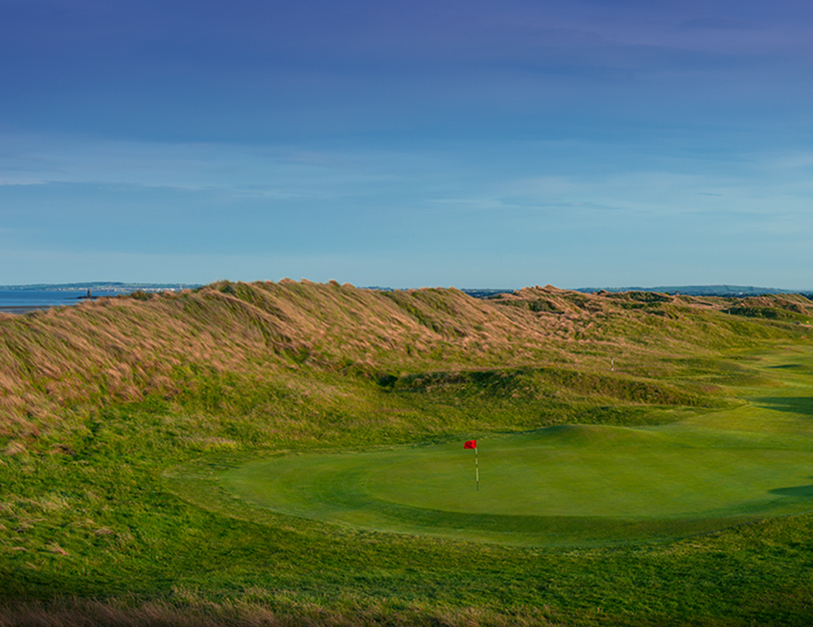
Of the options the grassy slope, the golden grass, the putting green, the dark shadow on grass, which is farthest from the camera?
the dark shadow on grass

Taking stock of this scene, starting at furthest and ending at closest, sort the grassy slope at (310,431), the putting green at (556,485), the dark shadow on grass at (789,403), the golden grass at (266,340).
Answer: the dark shadow on grass at (789,403) → the golden grass at (266,340) → the putting green at (556,485) → the grassy slope at (310,431)

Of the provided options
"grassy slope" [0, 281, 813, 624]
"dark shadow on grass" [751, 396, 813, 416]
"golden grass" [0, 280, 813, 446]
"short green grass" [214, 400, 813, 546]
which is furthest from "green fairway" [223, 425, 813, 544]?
"golden grass" [0, 280, 813, 446]

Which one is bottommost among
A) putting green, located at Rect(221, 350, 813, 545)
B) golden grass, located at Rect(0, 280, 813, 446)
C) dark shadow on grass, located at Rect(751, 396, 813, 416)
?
dark shadow on grass, located at Rect(751, 396, 813, 416)

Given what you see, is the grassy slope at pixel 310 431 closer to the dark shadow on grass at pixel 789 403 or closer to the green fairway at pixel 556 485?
the green fairway at pixel 556 485

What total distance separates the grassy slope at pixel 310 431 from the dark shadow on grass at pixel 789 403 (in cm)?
172

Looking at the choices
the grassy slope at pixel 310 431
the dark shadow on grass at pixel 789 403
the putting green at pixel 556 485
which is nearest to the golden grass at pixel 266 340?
the grassy slope at pixel 310 431

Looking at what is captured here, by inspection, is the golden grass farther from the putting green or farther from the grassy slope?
the putting green

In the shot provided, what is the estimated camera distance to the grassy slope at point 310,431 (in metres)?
10.0

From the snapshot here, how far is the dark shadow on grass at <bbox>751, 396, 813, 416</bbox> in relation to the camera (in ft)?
103

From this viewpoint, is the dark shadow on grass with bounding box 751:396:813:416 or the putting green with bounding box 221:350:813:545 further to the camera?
the dark shadow on grass with bounding box 751:396:813:416

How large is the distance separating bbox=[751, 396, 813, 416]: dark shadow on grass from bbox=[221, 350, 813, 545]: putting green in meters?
6.79

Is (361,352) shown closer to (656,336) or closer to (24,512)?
(24,512)

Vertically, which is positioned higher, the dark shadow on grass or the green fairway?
the green fairway

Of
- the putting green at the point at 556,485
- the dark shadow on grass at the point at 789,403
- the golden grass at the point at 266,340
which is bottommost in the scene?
the dark shadow on grass at the point at 789,403
